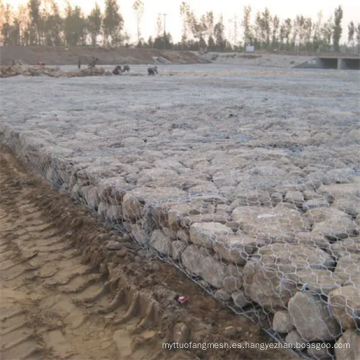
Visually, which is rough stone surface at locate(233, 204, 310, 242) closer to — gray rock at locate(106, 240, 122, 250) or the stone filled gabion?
the stone filled gabion

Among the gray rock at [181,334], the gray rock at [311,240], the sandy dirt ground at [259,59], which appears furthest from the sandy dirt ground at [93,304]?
the sandy dirt ground at [259,59]

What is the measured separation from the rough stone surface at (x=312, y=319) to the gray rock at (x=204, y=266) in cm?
56

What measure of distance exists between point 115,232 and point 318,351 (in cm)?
204

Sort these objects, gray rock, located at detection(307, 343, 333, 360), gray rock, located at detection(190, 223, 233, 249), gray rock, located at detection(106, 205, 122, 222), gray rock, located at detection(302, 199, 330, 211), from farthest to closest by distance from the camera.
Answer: gray rock, located at detection(106, 205, 122, 222) < gray rock, located at detection(302, 199, 330, 211) < gray rock, located at detection(190, 223, 233, 249) < gray rock, located at detection(307, 343, 333, 360)

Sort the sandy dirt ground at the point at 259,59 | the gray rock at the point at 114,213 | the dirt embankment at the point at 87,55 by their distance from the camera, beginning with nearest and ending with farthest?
the gray rock at the point at 114,213 → the dirt embankment at the point at 87,55 → the sandy dirt ground at the point at 259,59

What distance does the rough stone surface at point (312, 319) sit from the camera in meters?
2.00

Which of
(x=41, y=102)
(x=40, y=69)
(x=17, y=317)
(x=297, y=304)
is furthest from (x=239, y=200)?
(x=40, y=69)

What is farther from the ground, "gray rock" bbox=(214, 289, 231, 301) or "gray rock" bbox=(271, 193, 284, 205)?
"gray rock" bbox=(271, 193, 284, 205)

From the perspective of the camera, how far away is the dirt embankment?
47.1 meters

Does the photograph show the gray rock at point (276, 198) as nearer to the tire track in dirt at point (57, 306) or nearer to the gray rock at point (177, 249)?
the gray rock at point (177, 249)

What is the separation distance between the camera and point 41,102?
403 inches

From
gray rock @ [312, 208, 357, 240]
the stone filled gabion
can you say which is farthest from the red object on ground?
gray rock @ [312, 208, 357, 240]

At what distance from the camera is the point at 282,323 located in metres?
2.17

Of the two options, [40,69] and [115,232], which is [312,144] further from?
[40,69]
